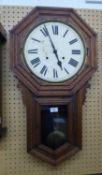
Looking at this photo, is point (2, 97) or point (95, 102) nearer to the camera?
point (2, 97)

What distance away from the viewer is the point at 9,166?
177cm

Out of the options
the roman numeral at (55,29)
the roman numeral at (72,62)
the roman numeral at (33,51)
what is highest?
the roman numeral at (55,29)

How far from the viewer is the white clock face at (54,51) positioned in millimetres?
1750

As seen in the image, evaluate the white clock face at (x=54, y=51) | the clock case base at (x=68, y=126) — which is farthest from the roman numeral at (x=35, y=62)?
the clock case base at (x=68, y=126)

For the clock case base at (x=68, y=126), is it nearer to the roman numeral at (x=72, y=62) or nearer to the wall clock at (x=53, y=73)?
the wall clock at (x=53, y=73)

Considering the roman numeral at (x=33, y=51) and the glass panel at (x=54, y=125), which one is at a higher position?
the roman numeral at (x=33, y=51)

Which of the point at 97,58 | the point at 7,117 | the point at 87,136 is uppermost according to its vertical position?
the point at 97,58

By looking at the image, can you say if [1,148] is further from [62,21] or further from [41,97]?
[62,21]

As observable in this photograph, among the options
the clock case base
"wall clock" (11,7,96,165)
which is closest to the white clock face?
"wall clock" (11,7,96,165)

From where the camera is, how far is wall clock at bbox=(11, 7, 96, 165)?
174 cm

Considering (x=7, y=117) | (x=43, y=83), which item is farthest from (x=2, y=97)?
(x=43, y=83)

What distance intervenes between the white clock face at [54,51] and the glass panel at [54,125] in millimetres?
159

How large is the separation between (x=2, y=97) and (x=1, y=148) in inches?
10.7

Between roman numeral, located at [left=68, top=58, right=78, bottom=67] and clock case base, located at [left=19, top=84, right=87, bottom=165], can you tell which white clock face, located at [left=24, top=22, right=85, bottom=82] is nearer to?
roman numeral, located at [left=68, top=58, right=78, bottom=67]
